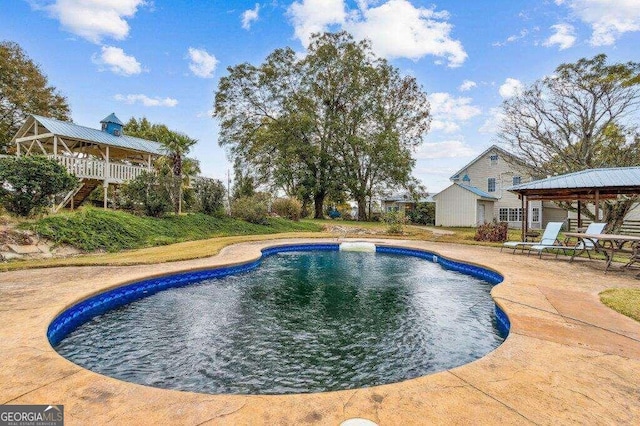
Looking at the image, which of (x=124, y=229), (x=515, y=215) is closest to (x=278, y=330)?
(x=124, y=229)

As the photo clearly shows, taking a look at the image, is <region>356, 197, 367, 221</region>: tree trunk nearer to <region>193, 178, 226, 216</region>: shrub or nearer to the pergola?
<region>193, 178, 226, 216</region>: shrub

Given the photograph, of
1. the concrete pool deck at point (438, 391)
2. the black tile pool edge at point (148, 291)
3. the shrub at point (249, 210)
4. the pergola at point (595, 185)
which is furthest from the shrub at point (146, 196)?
the pergola at point (595, 185)

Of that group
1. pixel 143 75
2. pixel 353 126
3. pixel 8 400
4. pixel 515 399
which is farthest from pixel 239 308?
pixel 353 126

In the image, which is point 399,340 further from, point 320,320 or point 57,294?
point 57,294

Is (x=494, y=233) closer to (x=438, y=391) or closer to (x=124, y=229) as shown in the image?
(x=438, y=391)

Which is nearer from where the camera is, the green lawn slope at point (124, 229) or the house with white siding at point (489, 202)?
the green lawn slope at point (124, 229)

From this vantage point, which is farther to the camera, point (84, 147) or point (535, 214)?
point (535, 214)

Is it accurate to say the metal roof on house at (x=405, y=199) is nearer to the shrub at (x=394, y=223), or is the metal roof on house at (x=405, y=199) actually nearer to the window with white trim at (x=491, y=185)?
the window with white trim at (x=491, y=185)

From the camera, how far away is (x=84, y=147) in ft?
50.8

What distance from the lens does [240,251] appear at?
10.8 m

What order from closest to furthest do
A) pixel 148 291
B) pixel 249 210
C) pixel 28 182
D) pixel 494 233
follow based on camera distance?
pixel 148 291
pixel 28 182
pixel 494 233
pixel 249 210

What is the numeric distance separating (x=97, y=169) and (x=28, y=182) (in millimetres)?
5525

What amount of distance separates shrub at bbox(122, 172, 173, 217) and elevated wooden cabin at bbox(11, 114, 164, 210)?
3.95 feet

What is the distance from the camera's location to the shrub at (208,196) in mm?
16828
